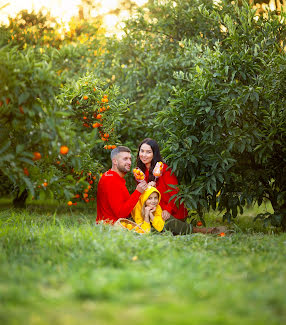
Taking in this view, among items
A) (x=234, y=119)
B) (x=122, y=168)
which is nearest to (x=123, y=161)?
(x=122, y=168)

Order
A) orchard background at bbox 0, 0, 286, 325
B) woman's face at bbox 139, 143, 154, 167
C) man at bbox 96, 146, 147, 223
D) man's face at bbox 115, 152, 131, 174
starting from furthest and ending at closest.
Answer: woman's face at bbox 139, 143, 154, 167 < man's face at bbox 115, 152, 131, 174 < man at bbox 96, 146, 147, 223 < orchard background at bbox 0, 0, 286, 325

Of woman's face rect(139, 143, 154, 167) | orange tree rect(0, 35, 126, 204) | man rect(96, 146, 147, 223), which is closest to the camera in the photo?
orange tree rect(0, 35, 126, 204)

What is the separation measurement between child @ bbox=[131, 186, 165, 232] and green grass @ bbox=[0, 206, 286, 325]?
1011 mm

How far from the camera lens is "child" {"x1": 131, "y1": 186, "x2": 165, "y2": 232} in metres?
5.59

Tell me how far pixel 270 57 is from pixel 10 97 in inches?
141

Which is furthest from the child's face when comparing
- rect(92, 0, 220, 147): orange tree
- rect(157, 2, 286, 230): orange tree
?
rect(92, 0, 220, 147): orange tree

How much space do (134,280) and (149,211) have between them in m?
2.68

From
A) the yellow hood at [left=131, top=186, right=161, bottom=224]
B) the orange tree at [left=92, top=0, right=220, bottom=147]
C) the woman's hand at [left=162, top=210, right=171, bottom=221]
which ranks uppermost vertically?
the orange tree at [left=92, top=0, right=220, bottom=147]

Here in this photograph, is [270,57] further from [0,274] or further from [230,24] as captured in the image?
[0,274]

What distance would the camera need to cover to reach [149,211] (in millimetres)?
5613

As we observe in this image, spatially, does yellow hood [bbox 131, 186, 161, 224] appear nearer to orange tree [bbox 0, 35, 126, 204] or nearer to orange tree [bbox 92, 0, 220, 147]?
orange tree [bbox 0, 35, 126, 204]

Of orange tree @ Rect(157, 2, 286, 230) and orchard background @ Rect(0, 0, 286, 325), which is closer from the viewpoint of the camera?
orchard background @ Rect(0, 0, 286, 325)

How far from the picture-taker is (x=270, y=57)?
5.50 m

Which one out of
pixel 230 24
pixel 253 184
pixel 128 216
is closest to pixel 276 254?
pixel 253 184
